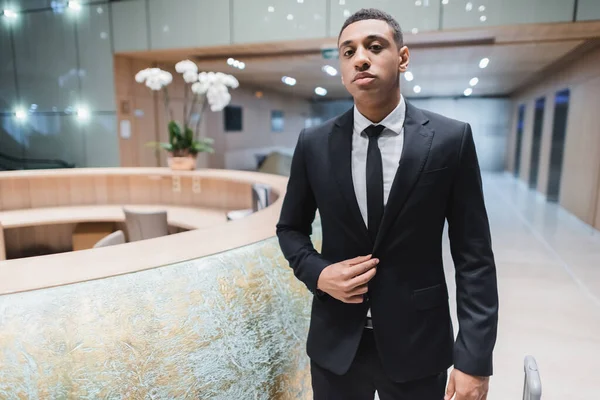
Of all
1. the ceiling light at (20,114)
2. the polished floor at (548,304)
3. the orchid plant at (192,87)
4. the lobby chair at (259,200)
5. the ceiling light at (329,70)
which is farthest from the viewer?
the ceiling light at (20,114)

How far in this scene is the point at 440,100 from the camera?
5656 millimetres

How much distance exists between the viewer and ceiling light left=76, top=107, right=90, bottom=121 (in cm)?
672

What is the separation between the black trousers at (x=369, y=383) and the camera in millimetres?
943

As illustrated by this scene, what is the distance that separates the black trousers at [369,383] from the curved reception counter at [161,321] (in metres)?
0.36

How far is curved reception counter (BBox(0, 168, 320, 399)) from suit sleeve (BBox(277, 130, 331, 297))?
366 millimetres

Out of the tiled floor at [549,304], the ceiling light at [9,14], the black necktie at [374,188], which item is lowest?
the tiled floor at [549,304]

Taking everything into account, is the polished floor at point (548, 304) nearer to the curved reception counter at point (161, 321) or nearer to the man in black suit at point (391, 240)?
the man in black suit at point (391, 240)

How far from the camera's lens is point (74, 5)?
651 centimetres

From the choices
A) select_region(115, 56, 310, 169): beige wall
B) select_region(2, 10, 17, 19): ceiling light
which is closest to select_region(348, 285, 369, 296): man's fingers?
select_region(115, 56, 310, 169): beige wall

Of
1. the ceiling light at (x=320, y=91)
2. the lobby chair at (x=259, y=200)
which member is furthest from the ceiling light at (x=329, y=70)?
the lobby chair at (x=259, y=200)

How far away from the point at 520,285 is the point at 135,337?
11.2 ft

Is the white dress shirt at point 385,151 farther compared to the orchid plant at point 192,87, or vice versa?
the orchid plant at point 192,87

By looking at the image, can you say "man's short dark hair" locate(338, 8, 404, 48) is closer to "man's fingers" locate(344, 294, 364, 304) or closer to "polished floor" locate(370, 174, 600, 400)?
"polished floor" locate(370, 174, 600, 400)

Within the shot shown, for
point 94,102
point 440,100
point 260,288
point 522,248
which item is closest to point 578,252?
point 522,248
